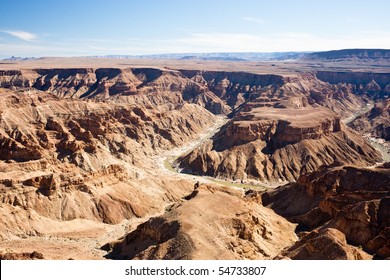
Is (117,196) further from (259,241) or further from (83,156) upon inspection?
(259,241)

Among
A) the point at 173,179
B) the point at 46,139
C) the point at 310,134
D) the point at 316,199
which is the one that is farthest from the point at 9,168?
the point at 310,134

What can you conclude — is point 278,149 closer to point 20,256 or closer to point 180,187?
point 180,187

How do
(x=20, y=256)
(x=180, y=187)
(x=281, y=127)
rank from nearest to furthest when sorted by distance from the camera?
(x=20, y=256)
(x=180, y=187)
(x=281, y=127)

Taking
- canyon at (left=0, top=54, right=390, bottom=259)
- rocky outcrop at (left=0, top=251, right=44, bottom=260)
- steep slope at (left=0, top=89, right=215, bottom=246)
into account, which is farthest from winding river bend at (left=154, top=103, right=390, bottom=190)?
rocky outcrop at (left=0, top=251, right=44, bottom=260)

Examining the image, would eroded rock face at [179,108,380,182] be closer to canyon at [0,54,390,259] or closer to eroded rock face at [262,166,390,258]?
canyon at [0,54,390,259]

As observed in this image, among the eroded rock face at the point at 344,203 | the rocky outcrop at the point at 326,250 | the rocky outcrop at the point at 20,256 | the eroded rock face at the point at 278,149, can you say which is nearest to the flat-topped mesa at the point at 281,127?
the eroded rock face at the point at 278,149

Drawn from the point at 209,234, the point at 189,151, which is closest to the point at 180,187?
the point at 189,151
